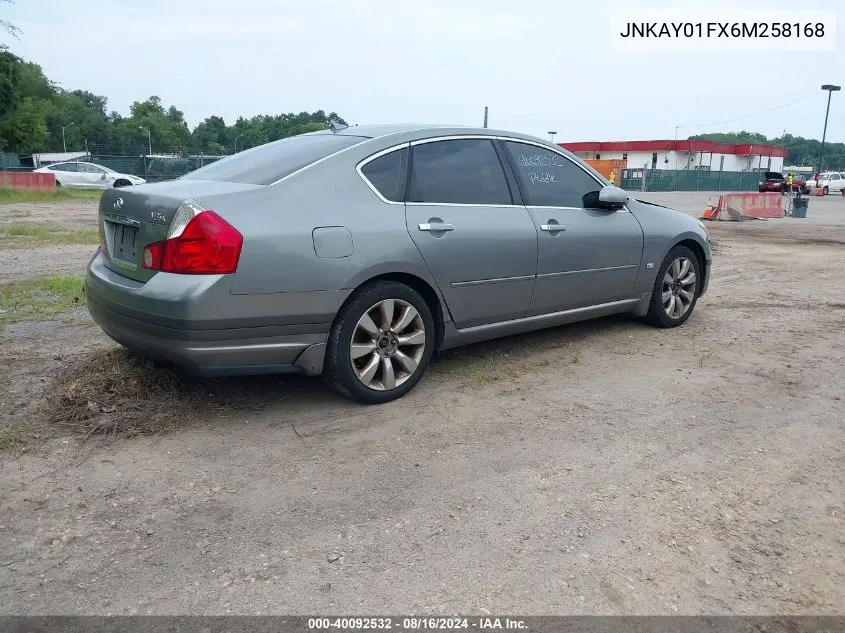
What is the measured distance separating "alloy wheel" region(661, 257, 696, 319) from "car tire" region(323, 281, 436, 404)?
2669mm

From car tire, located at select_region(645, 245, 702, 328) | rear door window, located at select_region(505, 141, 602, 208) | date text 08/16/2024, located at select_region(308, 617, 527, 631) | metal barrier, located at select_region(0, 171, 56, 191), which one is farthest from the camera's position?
metal barrier, located at select_region(0, 171, 56, 191)

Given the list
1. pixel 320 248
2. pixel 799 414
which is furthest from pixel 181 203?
pixel 799 414

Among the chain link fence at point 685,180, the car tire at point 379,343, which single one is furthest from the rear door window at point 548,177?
the chain link fence at point 685,180

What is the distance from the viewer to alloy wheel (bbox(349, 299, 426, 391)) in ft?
13.3

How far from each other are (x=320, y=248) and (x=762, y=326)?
441 centimetres

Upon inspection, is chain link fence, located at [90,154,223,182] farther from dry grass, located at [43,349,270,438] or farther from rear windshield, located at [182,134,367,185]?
dry grass, located at [43,349,270,438]

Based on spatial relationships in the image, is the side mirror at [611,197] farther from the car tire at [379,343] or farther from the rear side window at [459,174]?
the car tire at [379,343]

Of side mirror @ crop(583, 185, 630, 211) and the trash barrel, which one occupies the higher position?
side mirror @ crop(583, 185, 630, 211)

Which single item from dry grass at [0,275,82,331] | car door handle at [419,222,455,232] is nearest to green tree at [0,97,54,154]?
dry grass at [0,275,82,331]

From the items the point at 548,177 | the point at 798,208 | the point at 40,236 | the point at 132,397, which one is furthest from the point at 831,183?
the point at 132,397

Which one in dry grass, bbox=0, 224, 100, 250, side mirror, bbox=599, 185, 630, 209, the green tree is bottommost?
dry grass, bbox=0, 224, 100, 250

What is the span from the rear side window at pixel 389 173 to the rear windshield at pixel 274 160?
199 mm

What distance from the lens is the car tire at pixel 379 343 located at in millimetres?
3969

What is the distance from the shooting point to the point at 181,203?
3607mm
